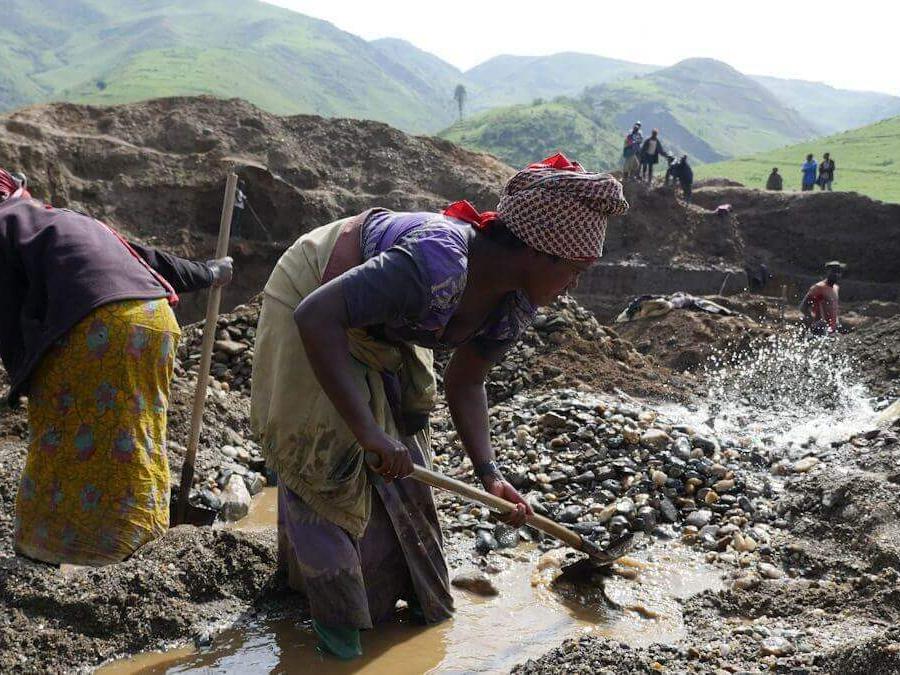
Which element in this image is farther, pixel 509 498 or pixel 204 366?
pixel 204 366

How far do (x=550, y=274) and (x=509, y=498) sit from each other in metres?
1.00

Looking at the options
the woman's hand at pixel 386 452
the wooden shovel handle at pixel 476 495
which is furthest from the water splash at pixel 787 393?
the woman's hand at pixel 386 452

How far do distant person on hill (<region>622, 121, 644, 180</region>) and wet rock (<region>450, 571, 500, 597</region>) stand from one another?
652 inches

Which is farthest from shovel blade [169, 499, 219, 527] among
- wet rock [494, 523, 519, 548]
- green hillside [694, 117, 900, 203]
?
green hillside [694, 117, 900, 203]

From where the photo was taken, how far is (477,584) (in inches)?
144

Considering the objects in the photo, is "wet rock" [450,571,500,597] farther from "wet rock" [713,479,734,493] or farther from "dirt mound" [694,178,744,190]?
"dirt mound" [694,178,744,190]

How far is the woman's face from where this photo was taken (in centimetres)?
244

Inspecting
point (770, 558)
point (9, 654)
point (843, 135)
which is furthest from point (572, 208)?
point (843, 135)

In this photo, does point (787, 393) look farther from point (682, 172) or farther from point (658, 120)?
point (658, 120)

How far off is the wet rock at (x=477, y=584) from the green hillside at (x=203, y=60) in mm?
72142

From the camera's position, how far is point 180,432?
5.27m

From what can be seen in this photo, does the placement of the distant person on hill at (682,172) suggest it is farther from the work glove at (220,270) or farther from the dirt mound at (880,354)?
the work glove at (220,270)

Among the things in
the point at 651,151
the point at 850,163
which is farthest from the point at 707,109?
the point at 651,151

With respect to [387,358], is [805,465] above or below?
below
